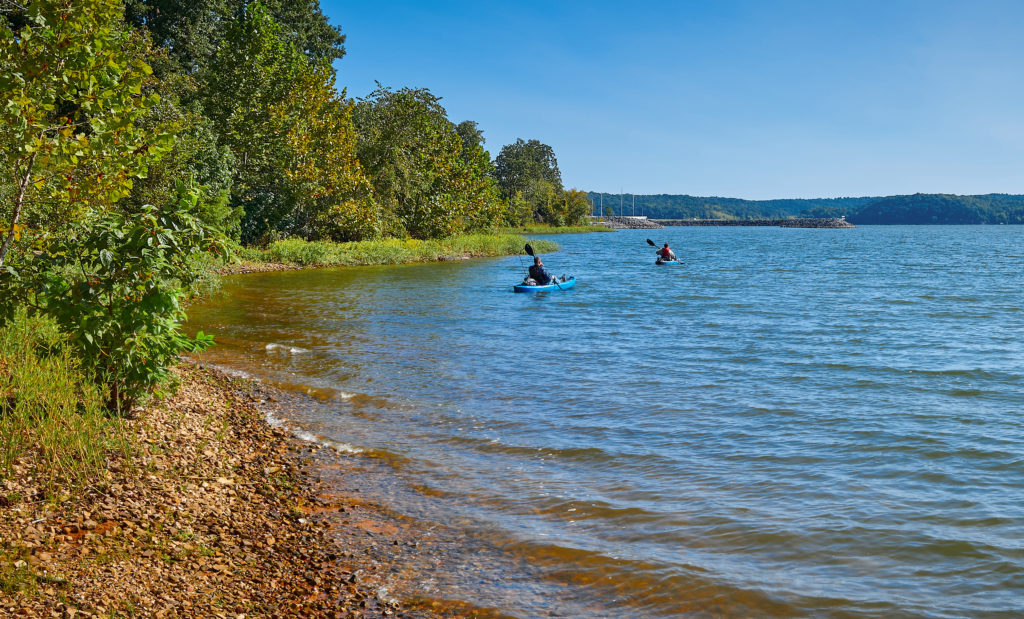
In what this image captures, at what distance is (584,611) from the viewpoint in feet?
20.4

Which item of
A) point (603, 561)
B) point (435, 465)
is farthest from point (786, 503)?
point (435, 465)

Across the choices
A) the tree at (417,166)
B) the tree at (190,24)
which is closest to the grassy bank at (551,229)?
the tree at (417,166)

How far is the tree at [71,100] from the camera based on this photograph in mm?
7387

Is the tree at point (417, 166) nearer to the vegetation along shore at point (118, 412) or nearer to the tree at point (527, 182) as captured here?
the vegetation along shore at point (118, 412)

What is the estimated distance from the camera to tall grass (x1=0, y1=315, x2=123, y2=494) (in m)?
6.64

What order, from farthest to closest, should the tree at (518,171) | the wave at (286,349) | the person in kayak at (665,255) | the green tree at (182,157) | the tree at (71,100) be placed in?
the tree at (518,171), the person in kayak at (665,255), the green tree at (182,157), the wave at (286,349), the tree at (71,100)

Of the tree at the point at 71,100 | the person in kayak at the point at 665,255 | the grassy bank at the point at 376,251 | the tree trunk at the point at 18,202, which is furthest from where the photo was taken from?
the person in kayak at the point at 665,255

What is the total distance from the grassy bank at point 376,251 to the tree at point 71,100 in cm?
3043

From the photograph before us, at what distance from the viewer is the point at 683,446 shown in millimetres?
10875

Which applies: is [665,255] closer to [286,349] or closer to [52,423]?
[286,349]


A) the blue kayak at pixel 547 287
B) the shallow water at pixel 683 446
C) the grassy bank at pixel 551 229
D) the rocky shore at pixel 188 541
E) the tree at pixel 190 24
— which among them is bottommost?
the shallow water at pixel 683 446

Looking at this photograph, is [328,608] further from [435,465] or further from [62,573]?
[435,465]

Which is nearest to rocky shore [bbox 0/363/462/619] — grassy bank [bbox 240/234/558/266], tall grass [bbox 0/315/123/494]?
tall grass [bbox 0/315/123/494]

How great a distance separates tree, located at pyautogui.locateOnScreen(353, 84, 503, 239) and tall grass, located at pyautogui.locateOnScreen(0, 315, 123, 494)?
157 feet
